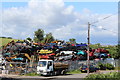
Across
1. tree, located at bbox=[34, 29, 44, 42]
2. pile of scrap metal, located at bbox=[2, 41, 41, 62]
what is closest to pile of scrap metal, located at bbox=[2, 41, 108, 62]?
pile of scrap metal, located at bbox=[2, 41, 41, 62]

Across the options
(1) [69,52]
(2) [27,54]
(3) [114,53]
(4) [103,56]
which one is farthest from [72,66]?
(3) [114,53]

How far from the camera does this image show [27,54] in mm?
43562

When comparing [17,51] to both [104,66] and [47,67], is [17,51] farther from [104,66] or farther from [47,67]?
[104,66]

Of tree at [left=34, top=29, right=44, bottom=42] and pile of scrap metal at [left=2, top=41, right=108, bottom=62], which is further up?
tree at [left=34, top=29, right=44, bottom=42]

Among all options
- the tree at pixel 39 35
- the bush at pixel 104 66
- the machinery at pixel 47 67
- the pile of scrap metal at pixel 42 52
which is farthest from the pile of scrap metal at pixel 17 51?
the tree at pixel 39 35

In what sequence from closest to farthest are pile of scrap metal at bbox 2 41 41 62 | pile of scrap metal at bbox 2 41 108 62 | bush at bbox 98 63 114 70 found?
pile of scrap metal at bbox 2 41 41 62, pile of scrap metal at bbox 2 41 108 62, bush at bbox 98 63 114 70

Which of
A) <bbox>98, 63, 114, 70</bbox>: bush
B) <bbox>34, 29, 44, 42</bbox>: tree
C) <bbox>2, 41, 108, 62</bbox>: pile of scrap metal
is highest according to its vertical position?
<bbox>34, 29, 44, 42</bbox>: tree

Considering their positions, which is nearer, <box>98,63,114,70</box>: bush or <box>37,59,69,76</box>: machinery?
<box>37,59,69,76</box>: machinery

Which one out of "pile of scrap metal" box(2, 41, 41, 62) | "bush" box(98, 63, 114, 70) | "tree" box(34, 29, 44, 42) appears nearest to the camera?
"pile of scrap metal" box(2, 41, 41, 62)

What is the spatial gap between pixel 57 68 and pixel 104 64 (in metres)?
22.0

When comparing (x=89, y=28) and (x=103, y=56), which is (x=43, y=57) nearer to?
(x=89, y=28)

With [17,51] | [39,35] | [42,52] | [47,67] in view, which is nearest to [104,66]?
[42,52]

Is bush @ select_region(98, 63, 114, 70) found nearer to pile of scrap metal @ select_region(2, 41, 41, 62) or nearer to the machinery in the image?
pile of scrap metal @ select_region(2, 41, 41, 62)

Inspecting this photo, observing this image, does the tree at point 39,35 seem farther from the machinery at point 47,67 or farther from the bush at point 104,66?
the machinery at point 47,67
